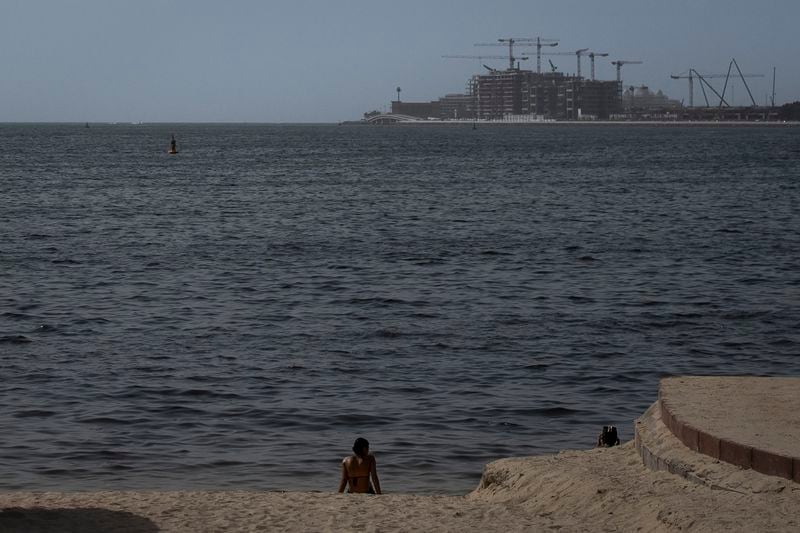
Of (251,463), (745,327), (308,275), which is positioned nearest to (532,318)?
(745,327)

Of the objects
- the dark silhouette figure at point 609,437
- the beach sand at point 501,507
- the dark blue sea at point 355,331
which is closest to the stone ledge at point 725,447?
the beach sand at point 501,507

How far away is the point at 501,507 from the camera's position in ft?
35.4

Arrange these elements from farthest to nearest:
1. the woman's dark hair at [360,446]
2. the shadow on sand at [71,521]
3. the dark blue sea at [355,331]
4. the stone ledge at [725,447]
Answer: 1. the dark blue sea at [355,331]
2. the woman's dark hair at [360,446]
3. the shadow on sand at [71,521]
4. the stone ledge at [725,447]

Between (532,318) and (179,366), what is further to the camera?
(532,318)

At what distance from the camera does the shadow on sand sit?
9.82 metres

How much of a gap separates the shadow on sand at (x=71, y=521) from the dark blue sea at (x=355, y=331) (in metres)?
2.59

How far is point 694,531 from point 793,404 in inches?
107

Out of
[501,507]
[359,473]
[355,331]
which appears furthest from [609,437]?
[355,331]

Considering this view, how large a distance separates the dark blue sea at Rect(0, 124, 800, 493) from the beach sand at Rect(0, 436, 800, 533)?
173 cm

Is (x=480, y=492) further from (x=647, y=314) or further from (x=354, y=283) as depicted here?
(x=354, y=283)

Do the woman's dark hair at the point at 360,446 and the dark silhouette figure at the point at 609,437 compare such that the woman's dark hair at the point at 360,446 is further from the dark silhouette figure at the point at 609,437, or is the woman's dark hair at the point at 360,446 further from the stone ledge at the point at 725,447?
the stone ledge at the point at 725,447

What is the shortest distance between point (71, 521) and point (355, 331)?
12.0m

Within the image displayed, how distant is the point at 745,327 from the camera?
2223 cm

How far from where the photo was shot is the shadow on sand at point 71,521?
9.82 m
